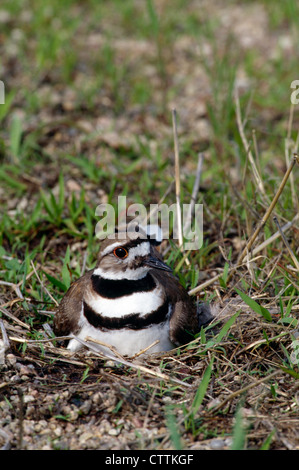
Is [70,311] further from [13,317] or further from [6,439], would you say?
[6,439]

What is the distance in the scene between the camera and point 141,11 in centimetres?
927

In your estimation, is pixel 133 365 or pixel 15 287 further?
pixel 15 287

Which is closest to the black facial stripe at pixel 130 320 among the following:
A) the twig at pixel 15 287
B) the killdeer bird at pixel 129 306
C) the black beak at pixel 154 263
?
the killdeer bird at pixel 129 306

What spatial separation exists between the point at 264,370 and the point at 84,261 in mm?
1783

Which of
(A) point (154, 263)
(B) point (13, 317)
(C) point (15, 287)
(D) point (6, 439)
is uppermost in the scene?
(A) point (154, 263)

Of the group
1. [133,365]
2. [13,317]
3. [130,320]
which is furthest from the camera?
[13,317]

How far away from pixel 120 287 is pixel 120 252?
9.2 inches

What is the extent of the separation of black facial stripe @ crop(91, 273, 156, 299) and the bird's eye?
16 cm

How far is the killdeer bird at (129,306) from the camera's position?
4.16 meters

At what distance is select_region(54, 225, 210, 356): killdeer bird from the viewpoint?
13.6ft

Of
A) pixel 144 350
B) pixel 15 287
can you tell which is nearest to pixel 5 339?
pixel 15 287

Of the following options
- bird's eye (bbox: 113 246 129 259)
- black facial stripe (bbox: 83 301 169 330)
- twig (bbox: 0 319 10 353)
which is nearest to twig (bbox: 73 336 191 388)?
black facial stripe (bbox: 83 301 169 330)

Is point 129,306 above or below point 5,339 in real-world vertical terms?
above

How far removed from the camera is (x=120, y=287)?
4238 mm
